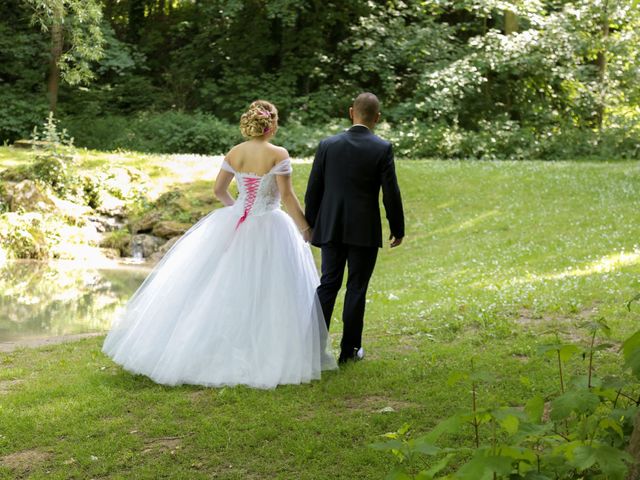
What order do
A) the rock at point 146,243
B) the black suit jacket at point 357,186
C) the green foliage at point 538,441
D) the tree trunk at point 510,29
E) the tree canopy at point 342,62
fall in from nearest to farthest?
the green foliage at point 538,441 → the black suit jacket at point 357,186 → the rock at point 146,243 → the tree canopy at point 342,62 → the tree trunk at point 510,29

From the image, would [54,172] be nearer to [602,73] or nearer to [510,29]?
[510,29]

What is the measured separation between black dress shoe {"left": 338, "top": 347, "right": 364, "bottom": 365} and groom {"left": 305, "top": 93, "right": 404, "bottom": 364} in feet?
0.92

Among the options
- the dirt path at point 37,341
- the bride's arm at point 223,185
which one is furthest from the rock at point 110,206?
the bride's arm at point 223,185

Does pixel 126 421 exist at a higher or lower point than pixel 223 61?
lower

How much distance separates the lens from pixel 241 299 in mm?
6508

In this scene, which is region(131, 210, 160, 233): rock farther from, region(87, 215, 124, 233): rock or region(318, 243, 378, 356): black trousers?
region(318, 243, 378, 356): black trousers

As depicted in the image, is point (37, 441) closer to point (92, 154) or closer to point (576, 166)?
point (92, 154)

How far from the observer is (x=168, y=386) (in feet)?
20.4

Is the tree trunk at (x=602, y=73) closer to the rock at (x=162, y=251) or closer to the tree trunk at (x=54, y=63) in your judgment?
the rock at (x=162, y=251)

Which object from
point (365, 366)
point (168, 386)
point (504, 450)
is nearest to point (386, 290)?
point (365, 366)

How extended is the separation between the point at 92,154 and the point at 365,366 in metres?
15.4

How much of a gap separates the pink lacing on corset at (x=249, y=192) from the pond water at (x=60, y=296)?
4045mm

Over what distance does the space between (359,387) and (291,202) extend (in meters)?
1.68

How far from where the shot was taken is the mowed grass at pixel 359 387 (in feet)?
16.0
